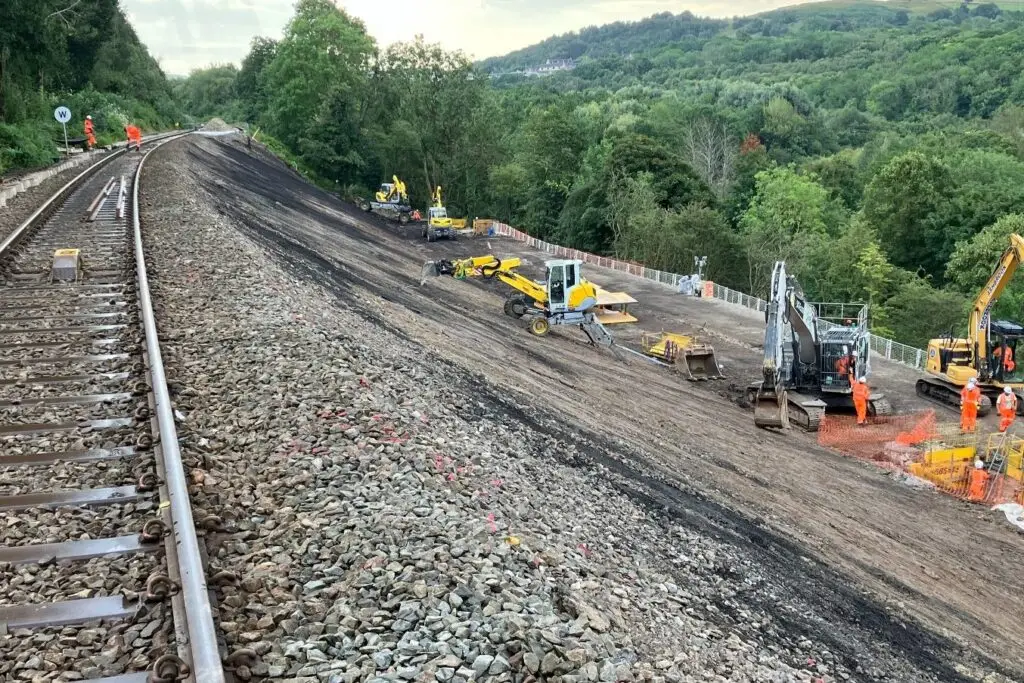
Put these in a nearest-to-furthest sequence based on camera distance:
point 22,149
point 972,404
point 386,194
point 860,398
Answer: point 972,404 → point 860,398 → point 22,149 → point 386,194

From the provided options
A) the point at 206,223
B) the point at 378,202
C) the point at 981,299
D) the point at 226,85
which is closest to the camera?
the point at 206,223

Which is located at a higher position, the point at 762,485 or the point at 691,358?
the point at 762,485

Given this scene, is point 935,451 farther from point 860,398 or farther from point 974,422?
point 860,398

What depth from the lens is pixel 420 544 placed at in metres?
5.70

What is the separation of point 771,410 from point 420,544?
15.1 meters

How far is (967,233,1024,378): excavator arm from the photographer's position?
65.6 feet

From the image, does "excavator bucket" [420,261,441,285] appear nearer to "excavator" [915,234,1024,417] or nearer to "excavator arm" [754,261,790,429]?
"excavator arm" [754,261,790,429]

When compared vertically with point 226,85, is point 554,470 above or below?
below

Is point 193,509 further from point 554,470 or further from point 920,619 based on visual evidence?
point 920,619

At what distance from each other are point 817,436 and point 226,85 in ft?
428

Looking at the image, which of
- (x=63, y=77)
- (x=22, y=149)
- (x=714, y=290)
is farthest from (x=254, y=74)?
(x=714, y=290)

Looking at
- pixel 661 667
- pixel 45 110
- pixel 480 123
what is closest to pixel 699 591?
pixel 661 667

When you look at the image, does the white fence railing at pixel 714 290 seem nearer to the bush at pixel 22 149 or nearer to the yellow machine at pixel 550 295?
the yellow machine at pixel 550 295

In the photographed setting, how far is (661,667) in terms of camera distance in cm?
533
